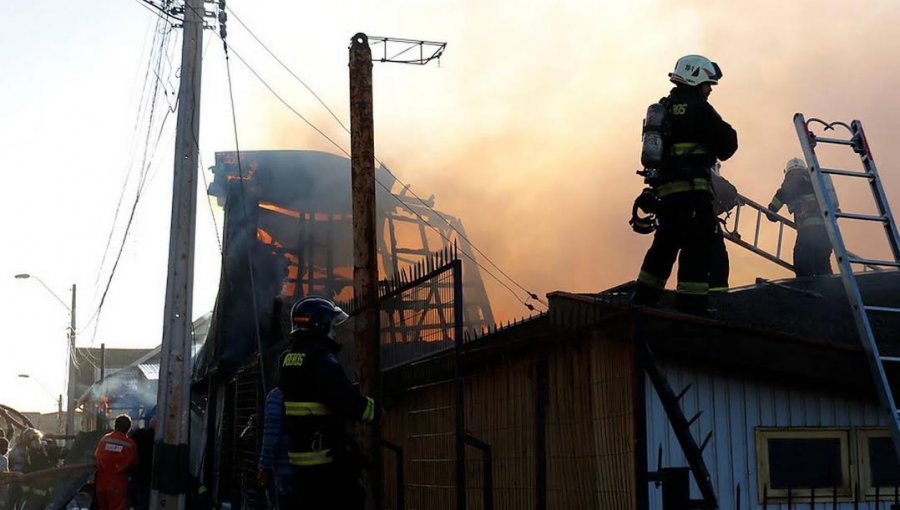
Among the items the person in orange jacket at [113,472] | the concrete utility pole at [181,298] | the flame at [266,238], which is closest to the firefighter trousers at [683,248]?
the person in orange jacket at [113,472]

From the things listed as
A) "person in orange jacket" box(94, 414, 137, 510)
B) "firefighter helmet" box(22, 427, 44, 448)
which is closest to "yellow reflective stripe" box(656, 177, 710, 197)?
"person in orange jacket" box(94, 414, 137, 510)

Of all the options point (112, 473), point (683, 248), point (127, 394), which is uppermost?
point (683, 248)

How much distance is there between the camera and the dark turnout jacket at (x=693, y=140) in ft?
24.0

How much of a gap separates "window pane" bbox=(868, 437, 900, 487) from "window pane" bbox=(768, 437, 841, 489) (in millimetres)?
231

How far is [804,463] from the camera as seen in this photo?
6.70m

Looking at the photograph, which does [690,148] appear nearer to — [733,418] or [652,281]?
[652,281]

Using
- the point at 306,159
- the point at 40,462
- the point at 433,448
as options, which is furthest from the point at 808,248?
the point at 40,462

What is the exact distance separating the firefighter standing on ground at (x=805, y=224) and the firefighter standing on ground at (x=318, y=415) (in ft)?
19.1

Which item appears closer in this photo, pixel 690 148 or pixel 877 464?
pixel 877 464

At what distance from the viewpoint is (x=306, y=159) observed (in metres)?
18.9

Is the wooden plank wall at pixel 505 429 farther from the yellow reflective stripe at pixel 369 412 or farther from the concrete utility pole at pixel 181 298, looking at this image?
the concrete utility pole at pixel 181 298

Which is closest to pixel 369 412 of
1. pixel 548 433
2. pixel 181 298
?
pixel 548 433

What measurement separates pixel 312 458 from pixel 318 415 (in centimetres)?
24

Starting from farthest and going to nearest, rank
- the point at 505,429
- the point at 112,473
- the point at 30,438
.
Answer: the point at 30,438, the point at 112,473, the point at 505,429
